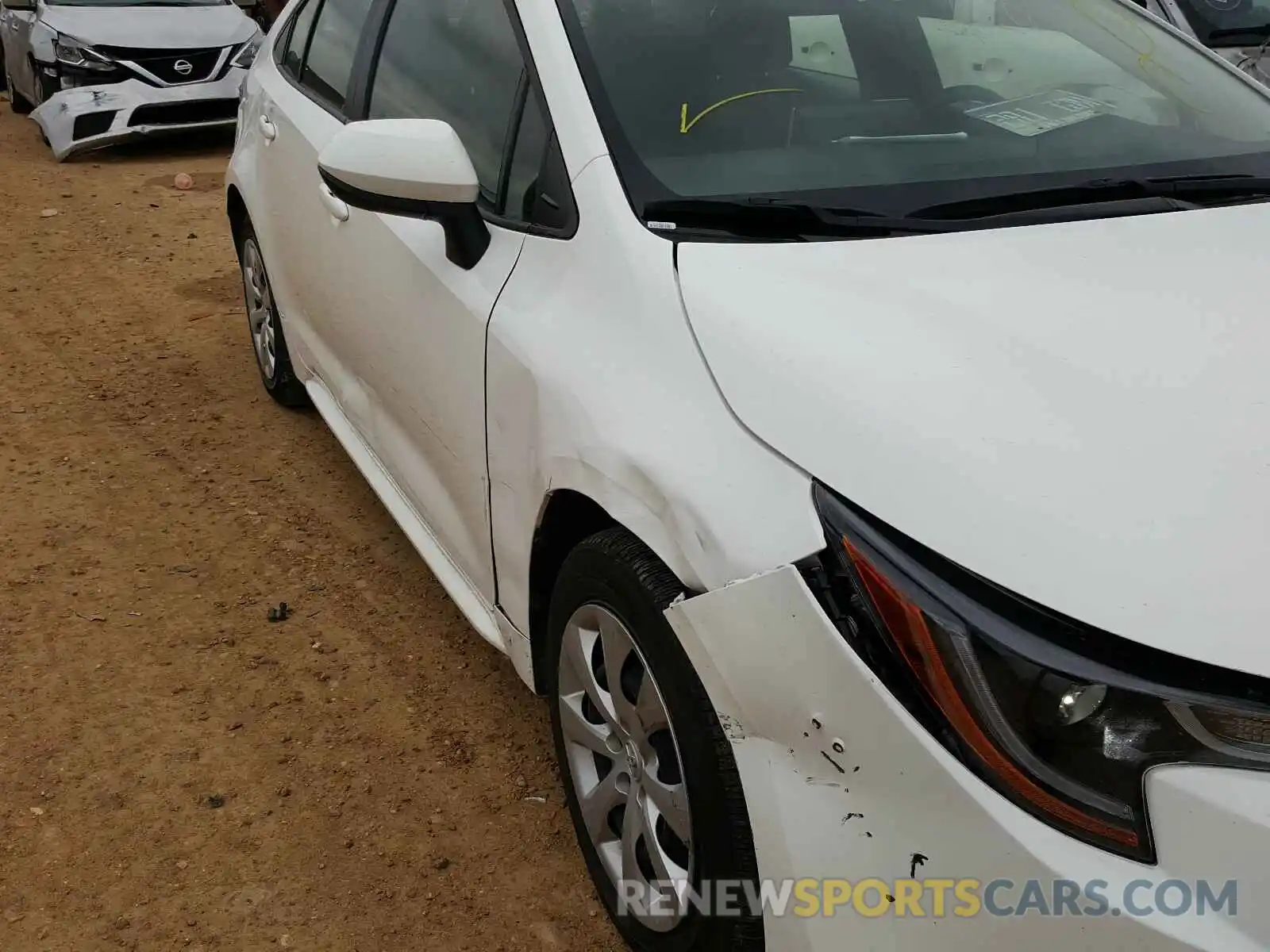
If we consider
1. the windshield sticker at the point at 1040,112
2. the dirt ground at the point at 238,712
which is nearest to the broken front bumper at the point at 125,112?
the dirt ground at the point at 238,712

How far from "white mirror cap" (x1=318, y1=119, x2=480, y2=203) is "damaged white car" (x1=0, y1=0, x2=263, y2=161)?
772cm

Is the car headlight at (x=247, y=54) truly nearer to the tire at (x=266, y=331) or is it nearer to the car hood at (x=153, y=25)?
the car hood at (x=153, y=25)

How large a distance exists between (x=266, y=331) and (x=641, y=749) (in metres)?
2.92

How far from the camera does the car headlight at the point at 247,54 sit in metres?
9.07

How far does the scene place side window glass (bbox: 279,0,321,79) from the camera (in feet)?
12.1

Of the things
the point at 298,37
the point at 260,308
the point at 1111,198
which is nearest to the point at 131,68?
the point at 260,308

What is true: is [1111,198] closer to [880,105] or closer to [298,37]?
[880,105]

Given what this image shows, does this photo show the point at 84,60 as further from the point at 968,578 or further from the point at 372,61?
the point at 968,578

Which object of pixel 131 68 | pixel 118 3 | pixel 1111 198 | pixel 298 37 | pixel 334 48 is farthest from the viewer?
pixel 118 3

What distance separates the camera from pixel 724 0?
92.8 inches

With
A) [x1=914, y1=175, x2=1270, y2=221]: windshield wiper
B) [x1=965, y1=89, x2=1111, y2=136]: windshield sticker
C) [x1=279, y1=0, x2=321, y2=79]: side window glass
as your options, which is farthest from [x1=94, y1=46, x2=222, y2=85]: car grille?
[x1=914, y1=175, x2=1270, y2=221]: windshield wiper

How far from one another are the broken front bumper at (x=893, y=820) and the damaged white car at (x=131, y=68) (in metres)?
8.79

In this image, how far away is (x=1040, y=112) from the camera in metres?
2.31

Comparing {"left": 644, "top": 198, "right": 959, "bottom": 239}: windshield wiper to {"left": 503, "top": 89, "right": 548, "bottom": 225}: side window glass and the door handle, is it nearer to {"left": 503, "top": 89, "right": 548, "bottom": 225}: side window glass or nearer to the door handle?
{"left": 503, "top": 89, "right": 548, "bottom": 225}: side window glass
